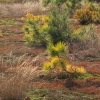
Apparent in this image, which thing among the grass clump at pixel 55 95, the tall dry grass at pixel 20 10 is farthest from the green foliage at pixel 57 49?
the tall dry grass at pixel 20 10

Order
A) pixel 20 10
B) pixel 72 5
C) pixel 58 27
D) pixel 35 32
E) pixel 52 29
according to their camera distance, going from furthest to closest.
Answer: pixel 20 10
pixel 72 5
pixel 35 32
pixel 58 27
pixel 52 29

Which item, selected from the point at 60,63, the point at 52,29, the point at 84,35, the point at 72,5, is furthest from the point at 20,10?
the point at 60,63

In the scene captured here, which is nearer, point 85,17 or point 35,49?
point 35,49

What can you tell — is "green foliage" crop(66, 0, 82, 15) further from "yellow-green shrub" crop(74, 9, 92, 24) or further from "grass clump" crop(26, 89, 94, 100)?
"grass clump" crop(26, 89, 94, 100)

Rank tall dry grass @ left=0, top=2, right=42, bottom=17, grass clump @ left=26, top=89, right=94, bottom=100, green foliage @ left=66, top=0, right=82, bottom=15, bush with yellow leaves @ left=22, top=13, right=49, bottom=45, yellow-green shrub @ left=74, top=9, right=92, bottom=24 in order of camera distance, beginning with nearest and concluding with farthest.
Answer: grass clump @ left=26, top=89, right=94, bottom=100
bush with yellow leaves @ left=22, top=13, right=49, bottom=45
yellow-green shrub @ left=74, top=9, right=92, bottom=24
green foliage @ left=66, top=0, right=82, bottom=15
tall dry grass @ left=0, top=2, right=42, bottom=17

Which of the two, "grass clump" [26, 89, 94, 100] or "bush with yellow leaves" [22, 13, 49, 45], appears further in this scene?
"bush with yellow leaves" [22, 13, 49, 45]

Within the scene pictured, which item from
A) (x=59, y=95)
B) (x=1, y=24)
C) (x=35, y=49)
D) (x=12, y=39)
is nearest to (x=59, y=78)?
(x=59, y=95)

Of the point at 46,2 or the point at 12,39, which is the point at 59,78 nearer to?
the point at 12,39

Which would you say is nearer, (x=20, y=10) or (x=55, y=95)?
(x=55, y=95)

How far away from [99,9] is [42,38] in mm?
8034

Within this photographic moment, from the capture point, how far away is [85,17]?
21891 mm

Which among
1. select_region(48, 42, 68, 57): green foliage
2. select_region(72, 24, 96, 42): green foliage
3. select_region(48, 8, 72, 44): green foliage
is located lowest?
select_region(72, 24, 96, 42): green foliage

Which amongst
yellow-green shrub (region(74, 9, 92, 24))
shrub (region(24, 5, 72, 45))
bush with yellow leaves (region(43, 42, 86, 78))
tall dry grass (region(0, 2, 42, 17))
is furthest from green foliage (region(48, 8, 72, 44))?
tall dry grass (region(0, 2, 42, 17))

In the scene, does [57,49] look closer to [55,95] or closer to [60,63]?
[60,63]
